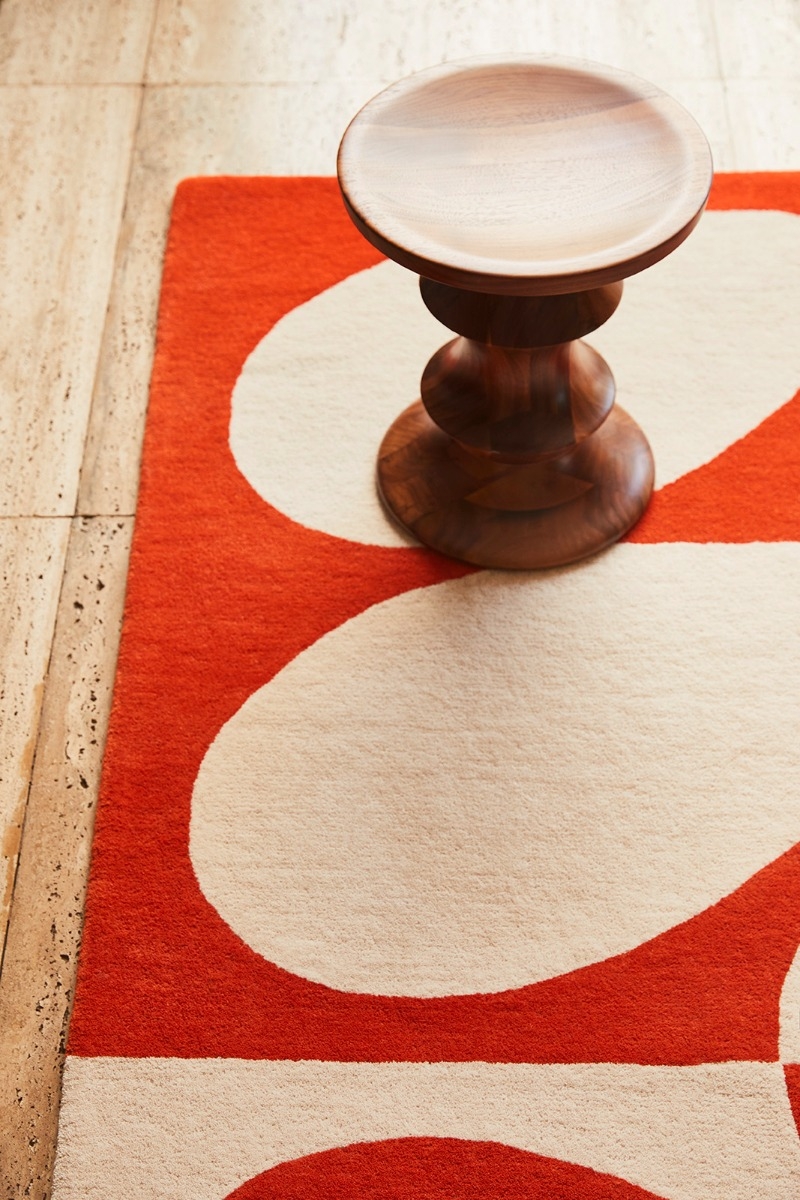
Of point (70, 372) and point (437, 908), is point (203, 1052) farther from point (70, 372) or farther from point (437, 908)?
point (70, 372)

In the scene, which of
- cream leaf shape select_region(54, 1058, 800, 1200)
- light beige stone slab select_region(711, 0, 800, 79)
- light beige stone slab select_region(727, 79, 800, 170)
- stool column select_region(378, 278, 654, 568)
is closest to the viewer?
cream leaf shape select_region(54, 1058, 800, 1200)

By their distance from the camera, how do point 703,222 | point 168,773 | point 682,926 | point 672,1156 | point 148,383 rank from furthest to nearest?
1. point 703,222
2. point 148,383
3. point 168,773
4. point 682,926
5. point 672,1156

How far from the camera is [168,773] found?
→ 1152 mm

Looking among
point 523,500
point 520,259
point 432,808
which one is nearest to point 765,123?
point 523,500

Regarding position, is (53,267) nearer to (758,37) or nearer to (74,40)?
(74,40)

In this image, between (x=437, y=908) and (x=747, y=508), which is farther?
(x=747, y=508)

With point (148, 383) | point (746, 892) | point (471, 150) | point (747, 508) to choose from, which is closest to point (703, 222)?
point (747, 508)

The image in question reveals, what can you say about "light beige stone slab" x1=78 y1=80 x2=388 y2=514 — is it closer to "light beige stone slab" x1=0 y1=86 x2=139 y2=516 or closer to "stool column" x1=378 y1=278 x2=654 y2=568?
"light beige stone slab" x1=0 y1=86 x2=139 y2=516

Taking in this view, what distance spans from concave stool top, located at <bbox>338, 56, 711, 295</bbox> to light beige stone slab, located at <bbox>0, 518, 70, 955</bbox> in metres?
0.58

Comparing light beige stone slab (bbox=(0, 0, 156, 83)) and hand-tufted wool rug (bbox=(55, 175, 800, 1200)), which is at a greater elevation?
light beige stone slab (bbox=(0, 0, 156, 83))

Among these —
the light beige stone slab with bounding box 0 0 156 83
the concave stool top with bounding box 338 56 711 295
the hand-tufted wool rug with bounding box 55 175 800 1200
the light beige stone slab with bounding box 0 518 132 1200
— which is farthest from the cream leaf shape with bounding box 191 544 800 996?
the light beige stone slab with bounding box 0 0 156 83

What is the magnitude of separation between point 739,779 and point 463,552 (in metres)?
0.40

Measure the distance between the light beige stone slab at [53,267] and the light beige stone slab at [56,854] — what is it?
0.39 feet

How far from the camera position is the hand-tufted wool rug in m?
0.96
